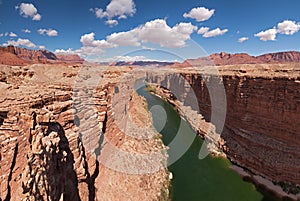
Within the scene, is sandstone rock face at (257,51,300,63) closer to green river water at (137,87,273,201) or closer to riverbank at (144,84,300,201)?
riverbank at (144,84,300,201)

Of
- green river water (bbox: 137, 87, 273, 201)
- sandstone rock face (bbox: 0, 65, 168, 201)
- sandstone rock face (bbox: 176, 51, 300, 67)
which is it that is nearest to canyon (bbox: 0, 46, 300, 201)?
sandstone rock face (bbox: 0, 65, 168, 201)

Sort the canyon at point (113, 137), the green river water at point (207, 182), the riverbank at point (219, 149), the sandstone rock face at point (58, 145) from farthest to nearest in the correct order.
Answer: the green river water at point (207, 182) < the riverbank at point (219, 149) < the canyon at point (113, 137) < the sandstone rock face at point (58, 145)

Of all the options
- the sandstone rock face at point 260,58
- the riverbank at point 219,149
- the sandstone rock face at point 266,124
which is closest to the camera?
the riverbank at point 219,149

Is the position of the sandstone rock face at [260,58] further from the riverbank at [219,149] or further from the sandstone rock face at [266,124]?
the sandstone rock face at [266,124]

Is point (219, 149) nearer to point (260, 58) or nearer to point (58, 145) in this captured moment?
point (58, 145)

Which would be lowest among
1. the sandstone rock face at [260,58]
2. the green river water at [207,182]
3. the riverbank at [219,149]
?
the green river water at [207,182]

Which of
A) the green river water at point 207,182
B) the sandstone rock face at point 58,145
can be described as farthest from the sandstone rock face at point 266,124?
the sandstone rock face at point 58,145

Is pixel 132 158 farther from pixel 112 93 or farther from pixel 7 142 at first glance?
pixel 7 142
